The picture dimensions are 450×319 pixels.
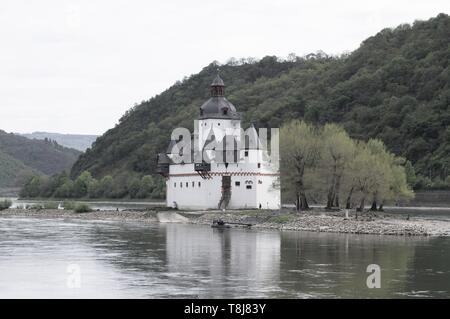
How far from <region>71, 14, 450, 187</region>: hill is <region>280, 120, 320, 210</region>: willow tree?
109ft

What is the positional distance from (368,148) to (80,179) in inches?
3549

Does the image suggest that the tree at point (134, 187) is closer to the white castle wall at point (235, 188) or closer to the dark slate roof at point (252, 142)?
the white castle wall at point (235, 188)

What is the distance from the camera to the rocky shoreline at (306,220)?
63.9 meters

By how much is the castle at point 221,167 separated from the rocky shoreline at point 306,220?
16.0ft

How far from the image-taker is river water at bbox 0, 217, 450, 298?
33.8m

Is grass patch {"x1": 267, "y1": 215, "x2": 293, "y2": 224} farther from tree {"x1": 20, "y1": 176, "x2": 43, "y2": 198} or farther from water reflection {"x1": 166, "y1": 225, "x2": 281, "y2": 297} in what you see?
tree {"x1": 20, "y1": 176, "x2": 43, "y2": 198}

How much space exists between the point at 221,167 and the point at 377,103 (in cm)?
6755

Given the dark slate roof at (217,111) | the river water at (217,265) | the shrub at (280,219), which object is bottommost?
the river water at (217,265)

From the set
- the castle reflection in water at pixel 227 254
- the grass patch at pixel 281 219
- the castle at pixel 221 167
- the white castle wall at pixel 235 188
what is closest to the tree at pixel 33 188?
the castle at pixel 221 167

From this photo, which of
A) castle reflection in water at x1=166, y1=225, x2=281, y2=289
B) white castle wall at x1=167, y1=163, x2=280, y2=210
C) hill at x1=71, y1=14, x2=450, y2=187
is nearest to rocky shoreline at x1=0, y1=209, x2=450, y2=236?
white castle wall at x1=167, y1=163, x2=280, y2=210

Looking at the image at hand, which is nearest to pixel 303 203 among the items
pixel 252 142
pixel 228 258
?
pixel 252 142

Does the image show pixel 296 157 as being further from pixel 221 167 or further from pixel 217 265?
pixel 217 265

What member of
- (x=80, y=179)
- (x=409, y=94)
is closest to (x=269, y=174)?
(x=409, y=94)

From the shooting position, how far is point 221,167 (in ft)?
289
